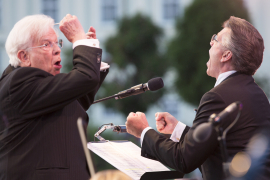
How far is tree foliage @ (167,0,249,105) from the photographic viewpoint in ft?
41.1

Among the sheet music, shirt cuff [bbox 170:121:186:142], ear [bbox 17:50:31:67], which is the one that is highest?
ear [bbox 17:50:31:67]

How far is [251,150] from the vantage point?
1.62 metres

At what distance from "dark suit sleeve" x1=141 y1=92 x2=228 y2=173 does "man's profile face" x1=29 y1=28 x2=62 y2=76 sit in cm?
64

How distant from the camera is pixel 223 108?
5.24 feet

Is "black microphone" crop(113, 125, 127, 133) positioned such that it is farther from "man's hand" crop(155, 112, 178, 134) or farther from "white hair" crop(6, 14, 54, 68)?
"white hair" crop(6, 14, 54, 68)

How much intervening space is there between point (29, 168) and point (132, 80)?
1170 cm

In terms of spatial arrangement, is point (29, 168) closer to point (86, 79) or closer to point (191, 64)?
point (86, 79)

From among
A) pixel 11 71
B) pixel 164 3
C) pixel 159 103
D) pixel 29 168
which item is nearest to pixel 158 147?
pixel 29 168

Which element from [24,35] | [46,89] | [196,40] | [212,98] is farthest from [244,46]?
[196,40]

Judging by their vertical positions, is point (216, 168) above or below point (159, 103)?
above

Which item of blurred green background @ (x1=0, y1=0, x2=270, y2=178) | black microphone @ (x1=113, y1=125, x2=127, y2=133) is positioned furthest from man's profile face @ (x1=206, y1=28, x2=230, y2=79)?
blurred green background @ (x1=0, y1=0, x2=270, y2=178)

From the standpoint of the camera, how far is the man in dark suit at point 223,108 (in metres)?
1.58

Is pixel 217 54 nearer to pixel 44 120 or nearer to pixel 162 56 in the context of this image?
pixel 44 120

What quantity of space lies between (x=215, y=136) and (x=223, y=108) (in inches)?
5.7
